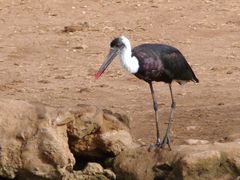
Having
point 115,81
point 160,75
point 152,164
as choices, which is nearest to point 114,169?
point 152,164

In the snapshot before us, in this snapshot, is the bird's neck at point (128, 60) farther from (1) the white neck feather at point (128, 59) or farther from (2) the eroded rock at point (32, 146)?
(2) the eroded rock at point (32, 146)

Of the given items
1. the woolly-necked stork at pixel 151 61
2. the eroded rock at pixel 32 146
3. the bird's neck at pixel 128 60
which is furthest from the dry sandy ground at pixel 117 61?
the eroded rock at pixel 32 146

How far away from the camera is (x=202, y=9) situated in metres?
15.0

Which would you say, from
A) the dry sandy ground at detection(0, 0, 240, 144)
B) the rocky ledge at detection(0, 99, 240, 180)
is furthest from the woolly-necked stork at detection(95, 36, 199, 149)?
the dry sandy ground at detection(0, 0, 240, 144)

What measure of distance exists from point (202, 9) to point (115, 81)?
3.37m

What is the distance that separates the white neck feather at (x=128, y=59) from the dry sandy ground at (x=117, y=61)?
3.12 ft

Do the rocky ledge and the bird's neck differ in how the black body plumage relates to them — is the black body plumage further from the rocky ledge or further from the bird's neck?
the rocky ledge

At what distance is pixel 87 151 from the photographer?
8805mm

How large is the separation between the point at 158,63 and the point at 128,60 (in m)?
0.27

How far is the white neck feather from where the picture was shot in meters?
8.77

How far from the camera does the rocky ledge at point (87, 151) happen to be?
8198mm

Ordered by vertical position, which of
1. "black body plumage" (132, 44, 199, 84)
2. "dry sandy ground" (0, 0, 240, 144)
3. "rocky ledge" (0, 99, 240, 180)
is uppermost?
"black body plumage" (132, 44, 199, 84)

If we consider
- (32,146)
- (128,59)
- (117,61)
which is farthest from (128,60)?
(117,61)

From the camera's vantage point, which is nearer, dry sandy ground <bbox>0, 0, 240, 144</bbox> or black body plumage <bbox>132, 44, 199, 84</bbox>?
black body plumage <bbox>132, 44, 199, 84</bbox>
